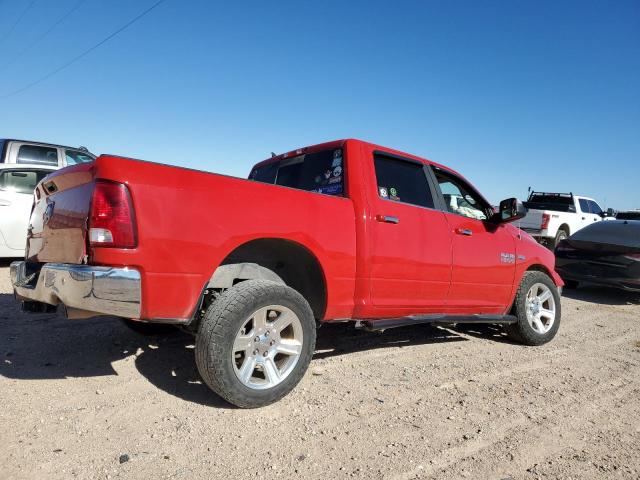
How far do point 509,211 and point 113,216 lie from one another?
141 inches

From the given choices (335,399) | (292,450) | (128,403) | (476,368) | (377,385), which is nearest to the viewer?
(292,450)

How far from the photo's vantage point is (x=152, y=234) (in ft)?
7.63

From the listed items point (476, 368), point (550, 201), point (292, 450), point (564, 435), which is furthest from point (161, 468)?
point (550, 201)

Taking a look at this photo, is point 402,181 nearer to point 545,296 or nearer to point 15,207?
point 545,296

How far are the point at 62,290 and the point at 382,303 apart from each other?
7.10ft

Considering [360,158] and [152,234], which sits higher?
[360,158]

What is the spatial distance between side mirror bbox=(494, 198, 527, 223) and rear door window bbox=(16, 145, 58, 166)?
25.4 ft

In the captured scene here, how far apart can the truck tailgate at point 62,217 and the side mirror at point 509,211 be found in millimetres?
3631

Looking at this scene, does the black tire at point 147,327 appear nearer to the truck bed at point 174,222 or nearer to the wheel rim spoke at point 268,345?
the truck bed at point 174,222

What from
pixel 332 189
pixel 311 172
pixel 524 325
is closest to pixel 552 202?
pixel 524 325

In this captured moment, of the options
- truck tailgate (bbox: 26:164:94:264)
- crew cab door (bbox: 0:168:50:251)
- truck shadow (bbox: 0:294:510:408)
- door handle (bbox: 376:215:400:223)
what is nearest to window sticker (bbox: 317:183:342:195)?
A: door handle (bbox: 376:215:400:223)

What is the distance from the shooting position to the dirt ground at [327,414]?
2.20 metres

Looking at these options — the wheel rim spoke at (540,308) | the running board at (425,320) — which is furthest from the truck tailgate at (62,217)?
the wheel rim spoke at (540,308)

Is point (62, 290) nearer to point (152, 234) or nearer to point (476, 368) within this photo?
point (152, 234)
